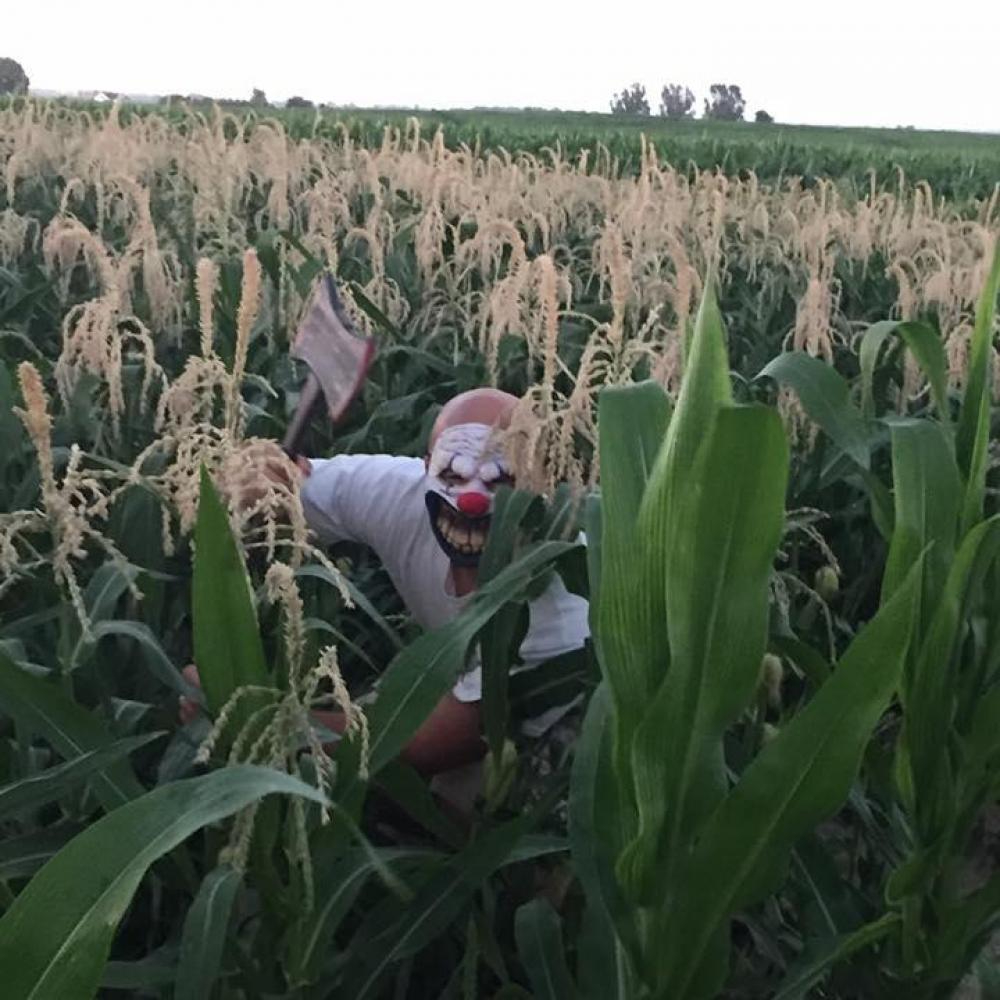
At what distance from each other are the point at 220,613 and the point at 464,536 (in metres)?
0.72

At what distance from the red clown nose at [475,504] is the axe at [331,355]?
22 cm

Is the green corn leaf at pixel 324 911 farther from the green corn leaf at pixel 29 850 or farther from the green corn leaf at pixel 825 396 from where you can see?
the green corn leaf at pixel 825 396

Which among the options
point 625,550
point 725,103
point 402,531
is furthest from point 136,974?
point 725,103

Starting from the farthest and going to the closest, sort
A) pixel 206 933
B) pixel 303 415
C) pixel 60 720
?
pixel 303 415 → pixel 60 720 → pixel 206 933

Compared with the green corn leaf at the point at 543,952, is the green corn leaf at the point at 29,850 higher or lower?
higher

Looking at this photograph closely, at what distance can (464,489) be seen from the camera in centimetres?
Result: 194

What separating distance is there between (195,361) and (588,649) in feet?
2.25

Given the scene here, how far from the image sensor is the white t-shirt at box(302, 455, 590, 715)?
1977 millimetres

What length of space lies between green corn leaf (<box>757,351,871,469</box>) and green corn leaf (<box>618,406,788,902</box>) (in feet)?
2.39

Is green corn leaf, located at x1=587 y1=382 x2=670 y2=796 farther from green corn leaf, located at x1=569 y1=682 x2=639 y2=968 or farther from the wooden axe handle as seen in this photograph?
the wooden axe handle

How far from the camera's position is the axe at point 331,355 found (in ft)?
6.15

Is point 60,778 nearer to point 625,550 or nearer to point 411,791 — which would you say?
point 411,791

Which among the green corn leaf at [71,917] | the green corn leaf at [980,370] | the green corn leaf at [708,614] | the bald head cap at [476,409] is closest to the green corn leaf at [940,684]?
the green corn leaf at [980,370]

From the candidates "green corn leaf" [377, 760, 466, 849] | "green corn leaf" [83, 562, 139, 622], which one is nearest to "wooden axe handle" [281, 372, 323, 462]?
"green corn leaf" [83, 562, 139, 622]
